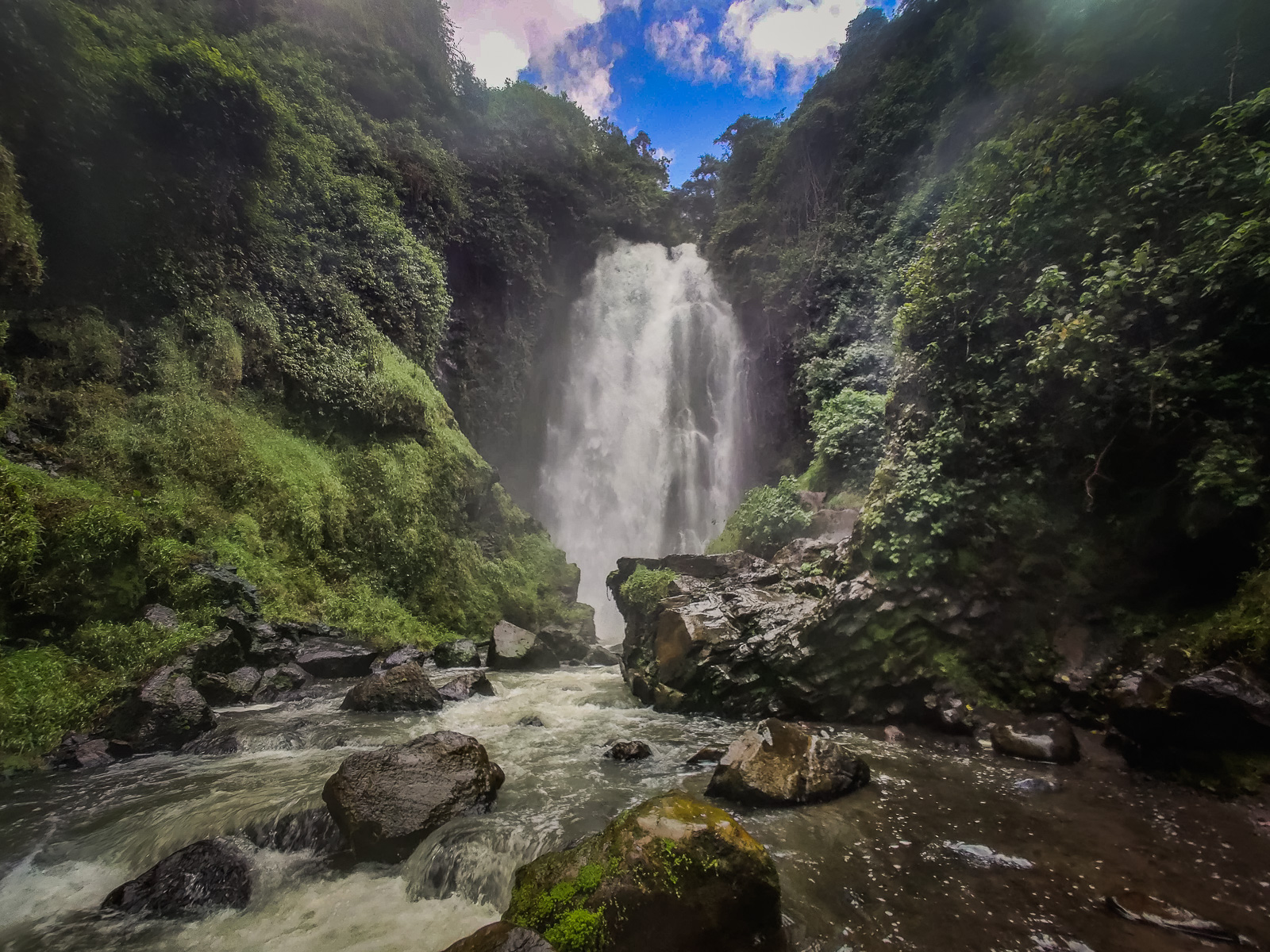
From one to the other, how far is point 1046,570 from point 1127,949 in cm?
487

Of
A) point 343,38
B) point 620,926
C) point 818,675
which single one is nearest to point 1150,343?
point 818,675

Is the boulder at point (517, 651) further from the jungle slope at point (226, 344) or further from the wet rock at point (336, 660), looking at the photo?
the wet rock at point (336, 660)

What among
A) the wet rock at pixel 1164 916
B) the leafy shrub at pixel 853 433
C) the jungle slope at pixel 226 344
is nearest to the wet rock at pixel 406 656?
the jungle slope at pixel 226 344

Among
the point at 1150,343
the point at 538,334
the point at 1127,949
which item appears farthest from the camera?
the point at 538,334

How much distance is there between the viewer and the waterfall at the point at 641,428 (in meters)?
24.7

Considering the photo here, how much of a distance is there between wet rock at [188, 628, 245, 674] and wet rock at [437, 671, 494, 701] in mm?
3275

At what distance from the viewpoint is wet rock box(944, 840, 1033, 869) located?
3.79 meters

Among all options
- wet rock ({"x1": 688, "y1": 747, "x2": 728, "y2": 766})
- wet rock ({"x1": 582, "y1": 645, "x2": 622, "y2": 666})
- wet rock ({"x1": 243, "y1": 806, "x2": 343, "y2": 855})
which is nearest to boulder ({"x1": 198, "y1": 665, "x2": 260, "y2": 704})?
wet rock ({"x1": 243, "y1": 806, "x2": 343, "y2": 855})

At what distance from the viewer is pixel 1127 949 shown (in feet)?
9.51

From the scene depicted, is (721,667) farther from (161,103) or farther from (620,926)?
(161,103)

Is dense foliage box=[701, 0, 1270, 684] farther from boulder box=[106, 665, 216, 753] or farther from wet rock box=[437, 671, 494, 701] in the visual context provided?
boulder box=[106, 665, 216, 753]

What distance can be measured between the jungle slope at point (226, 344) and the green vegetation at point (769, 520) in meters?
6.87

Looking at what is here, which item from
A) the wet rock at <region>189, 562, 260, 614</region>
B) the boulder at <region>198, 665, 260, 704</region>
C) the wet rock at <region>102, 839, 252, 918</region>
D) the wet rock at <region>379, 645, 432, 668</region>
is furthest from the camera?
the wet rock at <region>379, 645, 432, 668</region>

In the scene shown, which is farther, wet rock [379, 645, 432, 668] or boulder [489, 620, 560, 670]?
boulder [489, 620, 560, 670]
